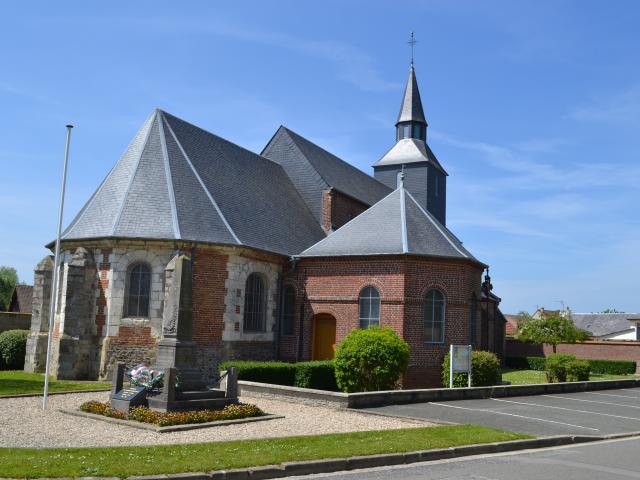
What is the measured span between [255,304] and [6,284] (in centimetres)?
5011

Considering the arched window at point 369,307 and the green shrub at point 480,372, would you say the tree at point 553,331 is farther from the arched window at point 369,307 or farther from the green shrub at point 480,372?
the arched window at point 369,307

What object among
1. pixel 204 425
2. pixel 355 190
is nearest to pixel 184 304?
pixel 204 425

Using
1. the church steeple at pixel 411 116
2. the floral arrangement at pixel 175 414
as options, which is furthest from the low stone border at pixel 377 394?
the church steeple at pixel 411 116

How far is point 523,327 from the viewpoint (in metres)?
35.8

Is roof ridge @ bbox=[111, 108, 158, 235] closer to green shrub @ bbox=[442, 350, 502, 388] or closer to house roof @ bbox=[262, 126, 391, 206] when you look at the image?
house roof @ bbox=[262, 126, 391, 206]

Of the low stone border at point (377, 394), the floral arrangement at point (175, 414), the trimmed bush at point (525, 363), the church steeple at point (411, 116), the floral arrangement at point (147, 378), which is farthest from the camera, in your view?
the church steeple at point (411, 116)

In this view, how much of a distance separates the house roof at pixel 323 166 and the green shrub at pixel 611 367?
594 inches

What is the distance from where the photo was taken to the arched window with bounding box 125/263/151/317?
19703 mm

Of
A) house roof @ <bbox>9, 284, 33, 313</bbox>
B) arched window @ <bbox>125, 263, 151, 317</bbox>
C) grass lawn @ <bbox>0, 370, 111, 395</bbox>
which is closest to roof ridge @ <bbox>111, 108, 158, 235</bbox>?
arched window @ <bbox>125, 263, 151, 317</bbox>

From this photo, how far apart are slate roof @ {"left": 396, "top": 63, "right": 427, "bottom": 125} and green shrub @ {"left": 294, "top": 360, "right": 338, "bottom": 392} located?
25662 millimetres

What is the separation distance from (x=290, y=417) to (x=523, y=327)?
26168 millimetres

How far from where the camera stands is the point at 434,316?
2175 centimetres

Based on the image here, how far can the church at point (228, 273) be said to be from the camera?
19438 mm

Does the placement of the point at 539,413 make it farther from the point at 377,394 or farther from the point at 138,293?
the point at 138,293
